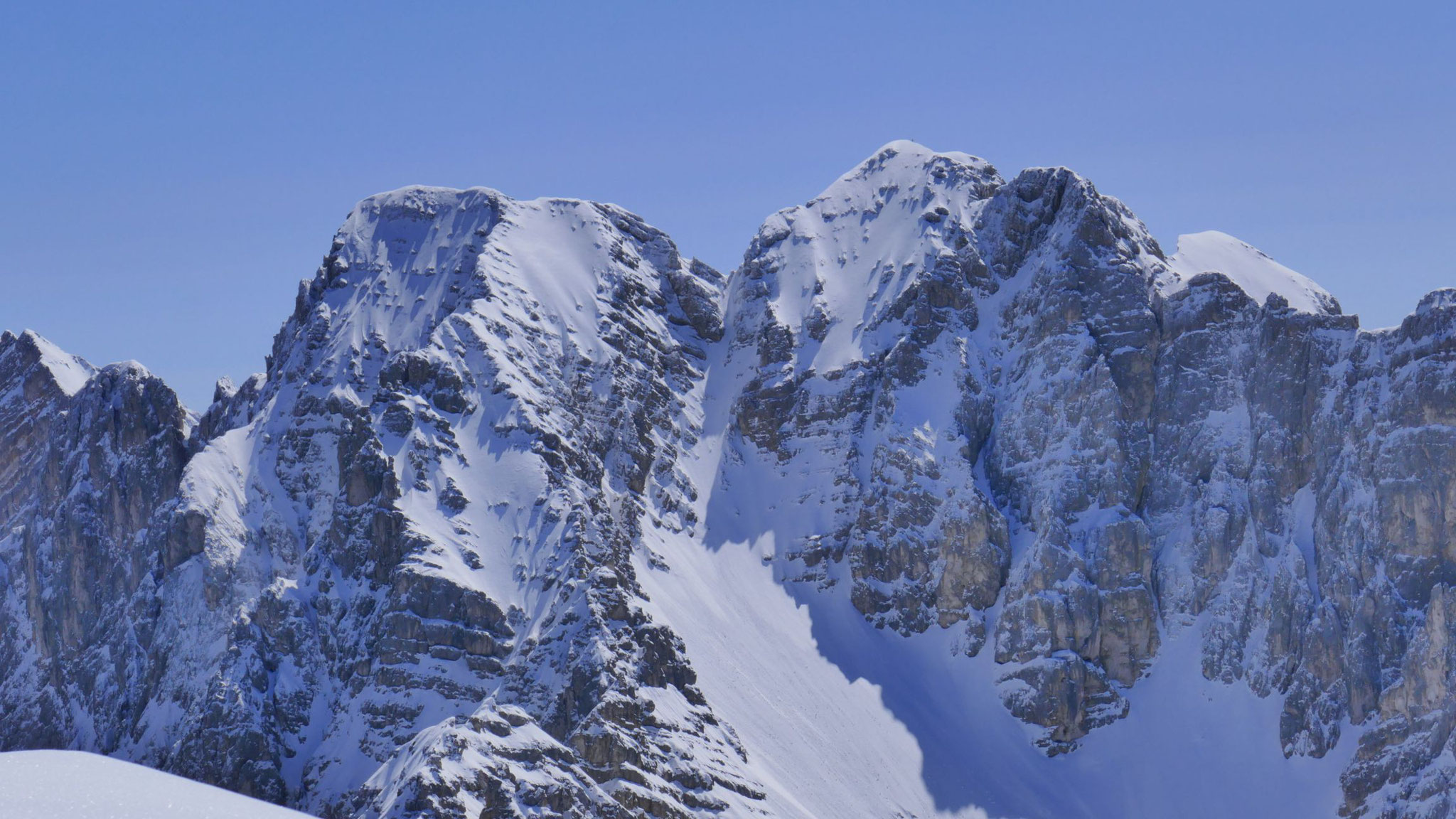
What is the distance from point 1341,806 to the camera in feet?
610

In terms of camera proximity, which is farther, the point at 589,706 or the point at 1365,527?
the point at 1365,527

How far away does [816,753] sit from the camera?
193250mm

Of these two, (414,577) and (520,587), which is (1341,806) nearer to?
(520,587)

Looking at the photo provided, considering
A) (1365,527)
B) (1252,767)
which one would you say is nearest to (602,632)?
(1252,767)

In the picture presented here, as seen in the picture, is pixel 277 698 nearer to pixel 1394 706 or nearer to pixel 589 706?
pixel 589 706

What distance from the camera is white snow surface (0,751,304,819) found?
28656 millimetres

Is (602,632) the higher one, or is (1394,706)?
(1394,706)

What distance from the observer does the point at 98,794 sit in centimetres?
2933

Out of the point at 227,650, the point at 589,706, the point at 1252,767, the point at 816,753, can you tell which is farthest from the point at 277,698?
the point at 1252,767

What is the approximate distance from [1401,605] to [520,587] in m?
100

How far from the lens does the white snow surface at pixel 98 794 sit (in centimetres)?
2866

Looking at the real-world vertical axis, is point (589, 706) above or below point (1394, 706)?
below

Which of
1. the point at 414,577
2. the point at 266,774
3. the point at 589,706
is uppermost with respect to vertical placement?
the point at 414,577

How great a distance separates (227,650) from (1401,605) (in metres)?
136
